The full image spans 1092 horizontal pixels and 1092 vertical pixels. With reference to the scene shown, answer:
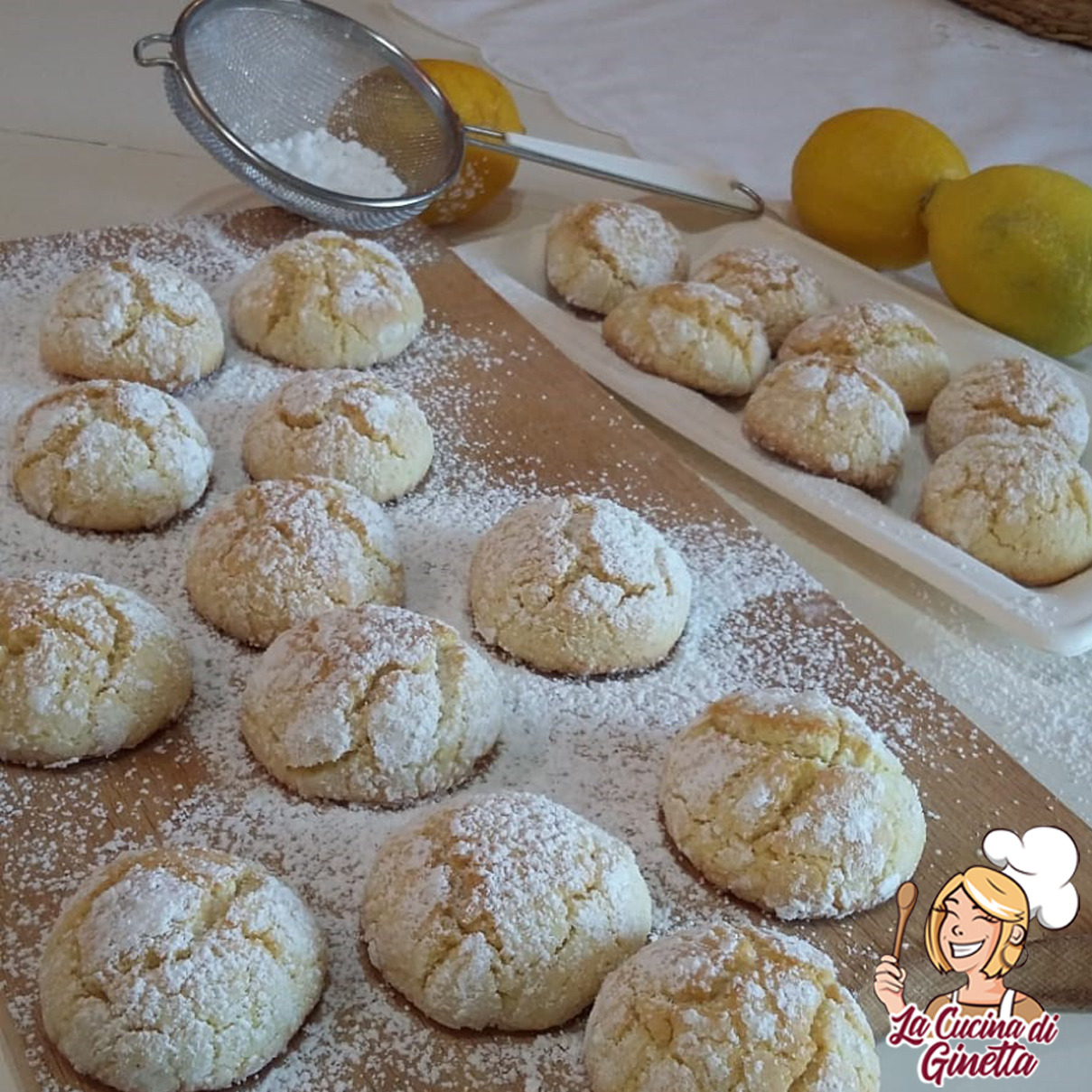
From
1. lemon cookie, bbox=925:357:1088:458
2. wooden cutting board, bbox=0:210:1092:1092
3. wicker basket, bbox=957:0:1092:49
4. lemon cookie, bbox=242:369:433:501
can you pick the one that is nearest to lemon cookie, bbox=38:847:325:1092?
wooden cutting board, bbox=0:210:1092:1092

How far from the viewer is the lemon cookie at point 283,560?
4.36 feet

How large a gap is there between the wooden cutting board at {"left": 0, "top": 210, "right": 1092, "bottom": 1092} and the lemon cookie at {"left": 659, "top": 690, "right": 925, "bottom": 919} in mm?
30

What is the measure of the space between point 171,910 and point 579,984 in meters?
0.31

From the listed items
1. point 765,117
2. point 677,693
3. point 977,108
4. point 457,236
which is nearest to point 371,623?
point 677,693

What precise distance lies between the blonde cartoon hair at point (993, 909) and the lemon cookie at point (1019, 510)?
425mm

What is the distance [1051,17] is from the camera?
2.96m

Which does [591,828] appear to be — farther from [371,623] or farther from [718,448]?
[718,448]

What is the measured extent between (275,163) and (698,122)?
99cm

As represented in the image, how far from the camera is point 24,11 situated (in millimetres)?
2822

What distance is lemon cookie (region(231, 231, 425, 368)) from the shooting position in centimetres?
172

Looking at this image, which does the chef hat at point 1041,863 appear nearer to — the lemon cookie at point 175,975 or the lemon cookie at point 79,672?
the lemon cookie at point 175,975

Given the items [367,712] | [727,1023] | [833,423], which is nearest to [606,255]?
[833,423]

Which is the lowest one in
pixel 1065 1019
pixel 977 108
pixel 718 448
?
pixel 1065 1019

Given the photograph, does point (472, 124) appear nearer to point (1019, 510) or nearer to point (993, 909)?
point (1019, 510)
